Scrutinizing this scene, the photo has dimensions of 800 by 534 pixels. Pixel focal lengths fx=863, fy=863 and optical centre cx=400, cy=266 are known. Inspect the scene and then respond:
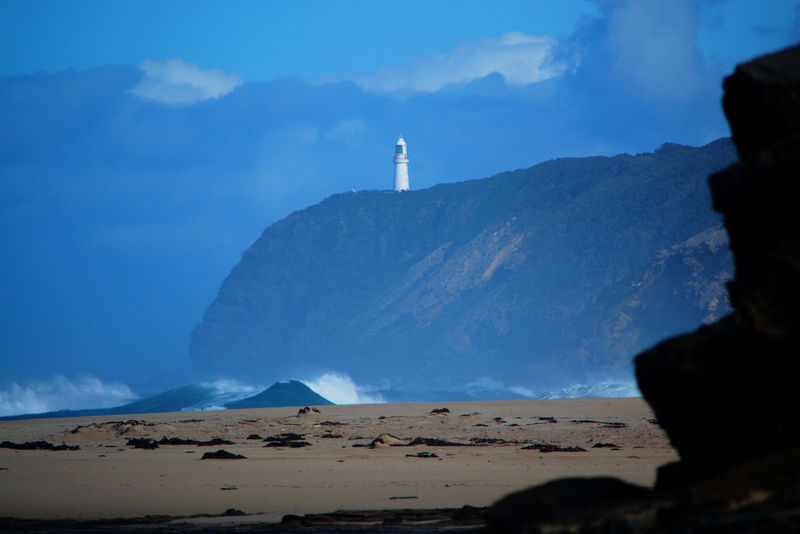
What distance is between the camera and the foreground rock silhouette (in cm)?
512

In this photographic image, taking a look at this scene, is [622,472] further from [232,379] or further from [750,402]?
[232,379]

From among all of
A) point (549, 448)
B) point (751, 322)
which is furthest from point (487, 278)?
point (751, 322)

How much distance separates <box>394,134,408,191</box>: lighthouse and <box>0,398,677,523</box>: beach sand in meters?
89.4

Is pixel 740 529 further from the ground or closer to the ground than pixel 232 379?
closer to the ground

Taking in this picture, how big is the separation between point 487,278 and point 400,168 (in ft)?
117

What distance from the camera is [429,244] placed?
99.1m

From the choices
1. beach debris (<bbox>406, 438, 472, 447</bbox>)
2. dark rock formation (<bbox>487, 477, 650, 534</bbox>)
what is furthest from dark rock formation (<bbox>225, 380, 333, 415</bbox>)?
dark rock formation (<bbox>487, 477, 650, 534</bbox>)

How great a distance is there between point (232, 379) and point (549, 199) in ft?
138

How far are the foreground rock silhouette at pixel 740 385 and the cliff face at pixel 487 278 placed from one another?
6322 centimetres

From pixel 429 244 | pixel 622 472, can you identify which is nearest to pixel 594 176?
pixel 429 244

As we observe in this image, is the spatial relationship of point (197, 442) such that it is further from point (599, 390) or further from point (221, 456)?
point (599, 390)

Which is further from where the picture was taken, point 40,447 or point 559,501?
point 40,447

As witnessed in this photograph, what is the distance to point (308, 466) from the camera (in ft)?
51.7

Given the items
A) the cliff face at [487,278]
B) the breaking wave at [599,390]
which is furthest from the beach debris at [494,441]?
the cliff face at [487,278]
